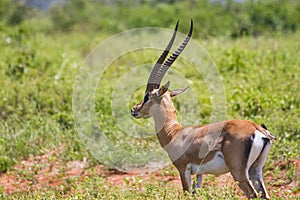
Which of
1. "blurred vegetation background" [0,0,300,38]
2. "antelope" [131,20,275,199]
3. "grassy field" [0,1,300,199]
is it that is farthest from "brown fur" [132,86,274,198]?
"blurred vegetation background" [0,0,300,38]

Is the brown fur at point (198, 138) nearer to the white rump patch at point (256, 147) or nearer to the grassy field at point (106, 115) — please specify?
the white rump patch at point (256, 147)

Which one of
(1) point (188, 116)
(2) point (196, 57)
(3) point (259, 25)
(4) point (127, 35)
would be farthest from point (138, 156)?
(3) point (259, 25)

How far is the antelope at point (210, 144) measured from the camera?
5.09m

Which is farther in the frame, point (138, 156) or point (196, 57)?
point (196, 57)

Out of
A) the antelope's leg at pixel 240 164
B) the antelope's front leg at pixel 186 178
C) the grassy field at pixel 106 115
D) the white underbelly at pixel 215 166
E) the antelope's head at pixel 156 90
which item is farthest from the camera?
the grassy field at pixel 106 115

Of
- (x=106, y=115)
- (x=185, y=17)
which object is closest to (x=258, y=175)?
(x=106, y=115)

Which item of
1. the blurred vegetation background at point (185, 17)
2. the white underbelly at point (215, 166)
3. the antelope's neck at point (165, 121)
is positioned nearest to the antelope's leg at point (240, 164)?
the white underbelly at point (215, 166)

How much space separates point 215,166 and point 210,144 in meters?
0.19

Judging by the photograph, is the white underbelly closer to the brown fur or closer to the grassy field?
the brown fur

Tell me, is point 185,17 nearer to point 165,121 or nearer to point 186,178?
point 165,121

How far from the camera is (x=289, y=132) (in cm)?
724

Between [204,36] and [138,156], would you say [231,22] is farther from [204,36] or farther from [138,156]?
[138,156]

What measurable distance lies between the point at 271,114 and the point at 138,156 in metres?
1.79

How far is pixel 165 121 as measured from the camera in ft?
19.6
